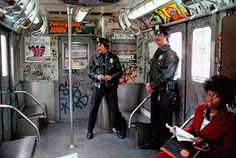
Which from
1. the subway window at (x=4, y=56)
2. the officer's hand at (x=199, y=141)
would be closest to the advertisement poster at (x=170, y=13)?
the officer's hand at (x=199, y=141)

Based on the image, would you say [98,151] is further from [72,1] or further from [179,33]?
[72,1]

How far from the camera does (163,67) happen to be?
13.9 feet

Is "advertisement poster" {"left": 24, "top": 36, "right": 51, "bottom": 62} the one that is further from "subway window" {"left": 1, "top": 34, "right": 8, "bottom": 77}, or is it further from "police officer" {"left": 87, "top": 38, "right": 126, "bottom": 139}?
"police officer" {"left": 87, "top": 38, "right": 126, "bottom": 139}

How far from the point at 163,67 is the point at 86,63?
289 centimetres

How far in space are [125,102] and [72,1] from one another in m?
4.30

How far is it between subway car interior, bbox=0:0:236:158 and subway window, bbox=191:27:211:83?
14mm

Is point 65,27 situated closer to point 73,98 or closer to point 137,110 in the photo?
point 73,98

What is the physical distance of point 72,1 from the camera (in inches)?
77.2


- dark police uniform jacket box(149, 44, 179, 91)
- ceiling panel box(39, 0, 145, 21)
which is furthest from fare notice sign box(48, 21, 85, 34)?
dark police uniform jacket box(149, 44, 179, 91)

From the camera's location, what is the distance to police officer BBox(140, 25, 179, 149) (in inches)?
164

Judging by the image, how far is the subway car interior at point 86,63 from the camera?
3.42 meters

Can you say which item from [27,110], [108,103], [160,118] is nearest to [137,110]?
[108,103]

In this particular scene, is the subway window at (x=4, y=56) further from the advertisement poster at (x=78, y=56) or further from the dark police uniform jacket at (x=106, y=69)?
the advertisement poster at (x=78, y=56)

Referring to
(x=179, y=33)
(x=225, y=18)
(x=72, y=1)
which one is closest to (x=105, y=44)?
(x=179, y=33)
